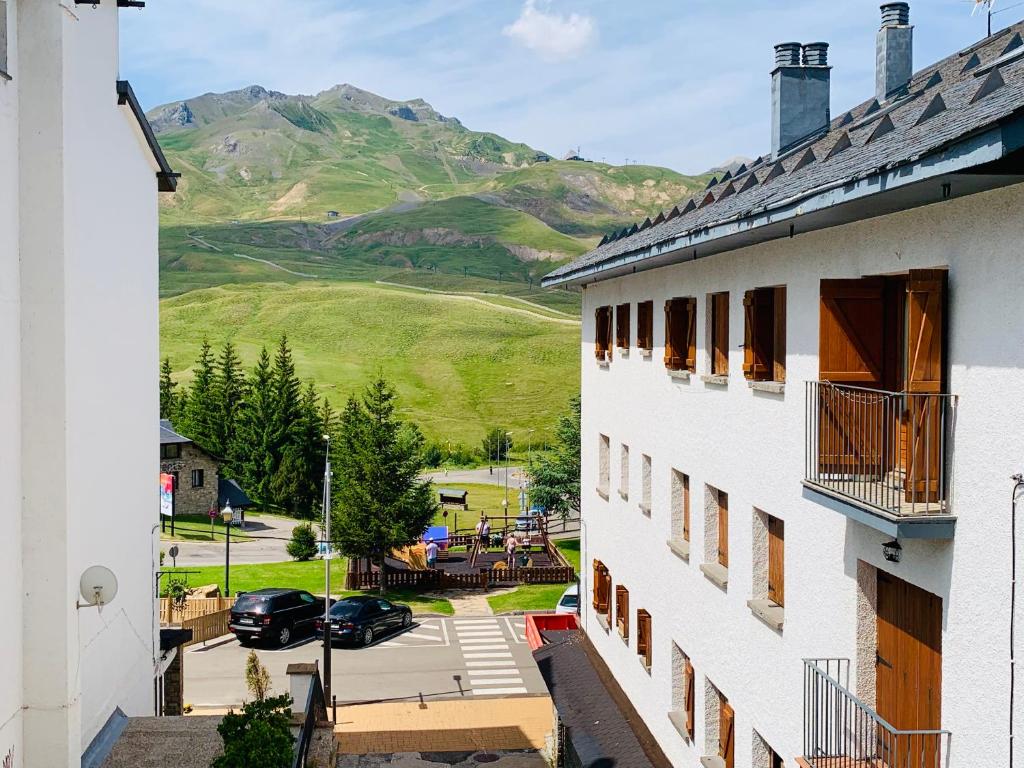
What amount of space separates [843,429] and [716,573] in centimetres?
563

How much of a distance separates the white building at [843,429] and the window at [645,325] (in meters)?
0.06

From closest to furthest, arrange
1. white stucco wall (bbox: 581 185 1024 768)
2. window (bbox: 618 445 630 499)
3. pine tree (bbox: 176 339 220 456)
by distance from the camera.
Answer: white stucco wall (bbox: 581 185 1024 768) < window (bbox: 618 445 630 499) < pine tree (bbox: 176 339 220 456)

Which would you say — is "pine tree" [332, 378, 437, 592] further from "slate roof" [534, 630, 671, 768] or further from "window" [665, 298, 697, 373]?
"window" [665, 298, 697, 373]

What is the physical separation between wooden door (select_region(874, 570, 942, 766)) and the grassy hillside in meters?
102

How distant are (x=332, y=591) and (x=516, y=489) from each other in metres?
42.2

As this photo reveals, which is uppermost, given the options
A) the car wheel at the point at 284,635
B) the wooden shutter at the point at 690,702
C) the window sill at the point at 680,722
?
the wooden shutter at the point at 690,702

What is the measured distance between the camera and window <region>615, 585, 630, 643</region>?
68.1ft

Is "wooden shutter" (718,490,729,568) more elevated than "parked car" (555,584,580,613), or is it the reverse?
"wooden shutter" (718,490,729,568)

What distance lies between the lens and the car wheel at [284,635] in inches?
1438

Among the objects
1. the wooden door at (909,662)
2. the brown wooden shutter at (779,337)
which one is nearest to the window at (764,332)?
the brown wooden shutter at (779,337)

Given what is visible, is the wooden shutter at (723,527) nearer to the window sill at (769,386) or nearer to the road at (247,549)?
the window sill at (769,386)

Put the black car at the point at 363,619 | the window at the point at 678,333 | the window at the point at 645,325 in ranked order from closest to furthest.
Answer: the window at the point at 678,333, the window at the point at 645,325, the black car at the point at 363,619

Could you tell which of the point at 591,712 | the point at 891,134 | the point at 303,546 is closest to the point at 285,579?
the point at 303,546

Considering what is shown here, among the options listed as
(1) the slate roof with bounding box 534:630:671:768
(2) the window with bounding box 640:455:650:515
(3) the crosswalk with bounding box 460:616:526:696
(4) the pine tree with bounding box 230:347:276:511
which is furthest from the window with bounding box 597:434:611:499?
(4) the pine tree with bounding box 230:347:276:511
